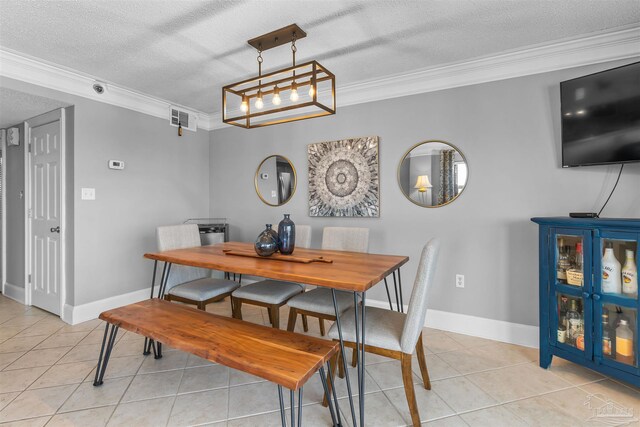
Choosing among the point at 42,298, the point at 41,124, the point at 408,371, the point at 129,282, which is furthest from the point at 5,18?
the point at 408,371

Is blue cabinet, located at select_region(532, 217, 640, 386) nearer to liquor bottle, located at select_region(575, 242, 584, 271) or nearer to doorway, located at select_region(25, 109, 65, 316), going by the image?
liquor bottle, located at select_region(575, 242, 584, 271)

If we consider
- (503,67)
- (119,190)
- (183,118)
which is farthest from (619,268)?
(183,118)

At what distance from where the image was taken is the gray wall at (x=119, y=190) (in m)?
2.93

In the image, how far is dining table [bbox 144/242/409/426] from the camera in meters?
1.52

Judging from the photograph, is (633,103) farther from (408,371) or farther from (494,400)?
(408,371)

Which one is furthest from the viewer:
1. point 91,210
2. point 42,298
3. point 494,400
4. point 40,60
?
point 42,298

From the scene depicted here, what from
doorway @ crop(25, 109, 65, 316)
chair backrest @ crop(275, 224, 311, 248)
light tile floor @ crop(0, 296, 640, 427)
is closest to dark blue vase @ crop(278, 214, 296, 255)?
chair backrest @ crop(275, 224, 311, 248)

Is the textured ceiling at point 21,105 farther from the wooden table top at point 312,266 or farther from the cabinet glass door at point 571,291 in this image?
the cabinet glass door at point 571,291

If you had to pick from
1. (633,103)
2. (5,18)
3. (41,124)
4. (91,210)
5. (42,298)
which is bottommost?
(42,298)

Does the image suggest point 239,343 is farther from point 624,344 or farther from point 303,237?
point 624,344

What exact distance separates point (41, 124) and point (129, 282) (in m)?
1.88

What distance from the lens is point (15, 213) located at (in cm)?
365

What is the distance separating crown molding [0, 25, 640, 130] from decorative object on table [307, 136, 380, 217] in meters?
0.47

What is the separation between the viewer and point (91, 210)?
3029 mm
